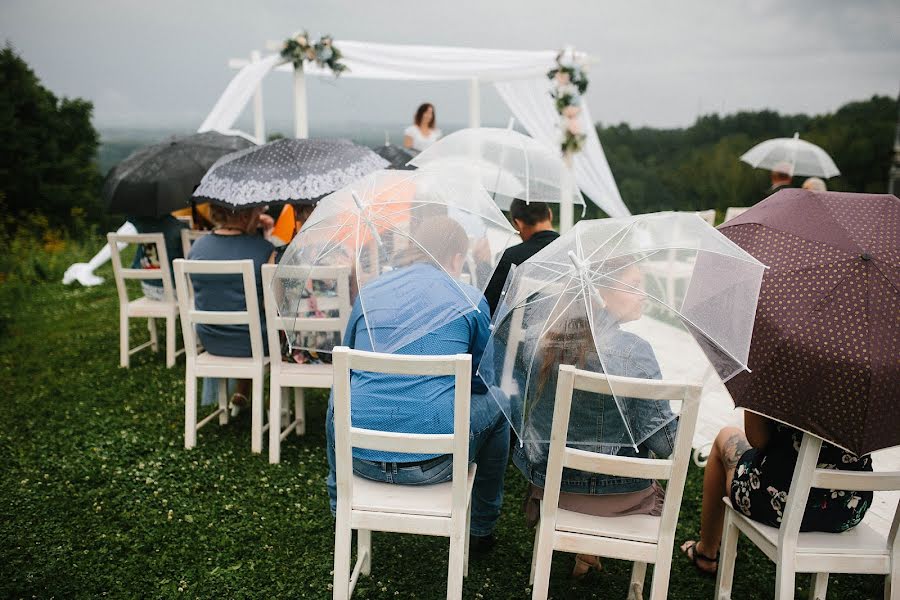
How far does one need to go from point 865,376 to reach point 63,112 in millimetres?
22758

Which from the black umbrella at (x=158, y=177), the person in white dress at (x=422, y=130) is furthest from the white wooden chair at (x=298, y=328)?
the person in white dress at (x=422, y=130)

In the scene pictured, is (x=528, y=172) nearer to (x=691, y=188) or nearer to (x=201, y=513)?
(x=201, y=513)

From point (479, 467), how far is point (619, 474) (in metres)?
0.76

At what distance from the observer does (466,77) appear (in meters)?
6.48

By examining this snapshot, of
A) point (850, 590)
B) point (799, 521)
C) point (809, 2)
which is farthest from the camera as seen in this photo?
point (809, 2)

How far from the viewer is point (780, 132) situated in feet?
29.3

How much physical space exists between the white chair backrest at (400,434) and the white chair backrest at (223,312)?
1.40m

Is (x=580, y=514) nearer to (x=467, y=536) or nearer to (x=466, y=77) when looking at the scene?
(x=467, y=536)

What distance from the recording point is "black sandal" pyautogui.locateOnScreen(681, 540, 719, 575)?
2.50m

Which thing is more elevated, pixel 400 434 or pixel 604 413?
pixel 604 413

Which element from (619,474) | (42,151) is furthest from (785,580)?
(42,151)

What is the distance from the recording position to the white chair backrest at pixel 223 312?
3.14 metres

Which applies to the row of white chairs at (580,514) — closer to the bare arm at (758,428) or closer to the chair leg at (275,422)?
the bare arm at (758,428)

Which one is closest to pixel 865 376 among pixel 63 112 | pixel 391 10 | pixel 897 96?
pixel 897 96
